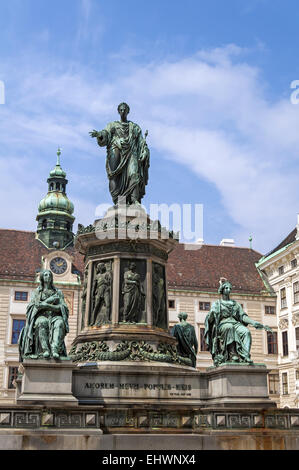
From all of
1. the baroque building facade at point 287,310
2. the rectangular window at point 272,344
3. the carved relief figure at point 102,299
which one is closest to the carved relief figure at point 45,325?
the carved relief figure at point 102,299

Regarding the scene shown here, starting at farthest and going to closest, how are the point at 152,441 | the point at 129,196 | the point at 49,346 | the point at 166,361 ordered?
the point at 129,196 → the point at 166,361 → the point at 49,346 → the point at 152,441

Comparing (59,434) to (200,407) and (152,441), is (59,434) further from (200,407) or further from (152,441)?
(200,407)

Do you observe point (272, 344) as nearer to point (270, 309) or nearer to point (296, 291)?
point (270, 309)

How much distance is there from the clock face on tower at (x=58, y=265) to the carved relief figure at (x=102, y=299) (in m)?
35.6

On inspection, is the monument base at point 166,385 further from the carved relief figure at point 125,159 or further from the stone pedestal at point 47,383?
the carved relief figure at point 125,159

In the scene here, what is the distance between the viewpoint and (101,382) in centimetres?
1288

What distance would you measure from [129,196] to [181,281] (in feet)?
121

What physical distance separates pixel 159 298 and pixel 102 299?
144 centimetres

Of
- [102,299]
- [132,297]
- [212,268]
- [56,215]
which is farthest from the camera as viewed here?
[56,215]

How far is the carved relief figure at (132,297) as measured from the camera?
554 inches

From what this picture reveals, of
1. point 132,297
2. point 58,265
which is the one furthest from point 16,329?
point 132,297

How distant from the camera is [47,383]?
11.8m
